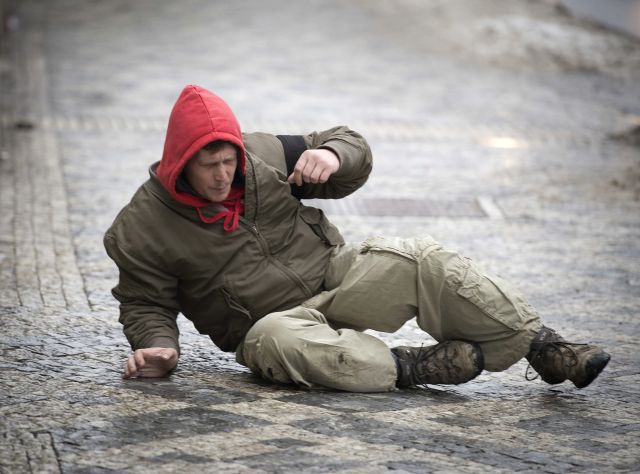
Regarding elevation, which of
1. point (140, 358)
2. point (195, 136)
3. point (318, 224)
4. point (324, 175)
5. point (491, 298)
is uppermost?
point (195, 136)

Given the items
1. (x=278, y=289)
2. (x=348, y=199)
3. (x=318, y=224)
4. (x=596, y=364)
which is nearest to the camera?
(x=596, y=364)

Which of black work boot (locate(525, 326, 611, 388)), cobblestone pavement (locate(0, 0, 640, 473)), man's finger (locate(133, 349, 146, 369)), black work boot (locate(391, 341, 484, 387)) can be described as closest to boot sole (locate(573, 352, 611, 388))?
black work boot (locate(525, 326, 611, 388))

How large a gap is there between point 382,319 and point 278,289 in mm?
422

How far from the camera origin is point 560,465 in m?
3.81

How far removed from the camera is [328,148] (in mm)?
4719

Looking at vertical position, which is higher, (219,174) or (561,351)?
(219,174)

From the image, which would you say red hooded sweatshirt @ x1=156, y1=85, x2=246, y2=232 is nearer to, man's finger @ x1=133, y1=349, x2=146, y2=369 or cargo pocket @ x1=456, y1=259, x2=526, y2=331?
man's finger @ x1=133, y1=349, x2=146, y2=369

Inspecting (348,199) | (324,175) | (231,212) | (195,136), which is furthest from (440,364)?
(348,199)

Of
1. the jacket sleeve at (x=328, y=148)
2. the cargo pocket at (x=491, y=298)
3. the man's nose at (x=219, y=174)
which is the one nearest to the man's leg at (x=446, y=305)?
the cargo pocket at (x=491, y=298)

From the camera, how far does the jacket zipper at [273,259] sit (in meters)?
4.61

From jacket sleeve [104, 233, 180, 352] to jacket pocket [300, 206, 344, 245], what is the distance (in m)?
0.60

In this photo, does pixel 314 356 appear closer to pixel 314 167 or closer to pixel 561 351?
pixel 314 167

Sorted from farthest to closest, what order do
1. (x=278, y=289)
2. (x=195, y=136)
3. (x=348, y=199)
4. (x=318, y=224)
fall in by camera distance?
(x=348, y=199)
(x=318, y=224)
(x=278, y=289)
(x=195, y=136)

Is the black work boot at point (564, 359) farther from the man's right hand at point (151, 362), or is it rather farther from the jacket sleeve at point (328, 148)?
the man's right hand at point (151, 362)
